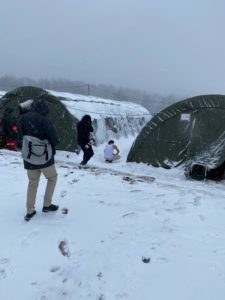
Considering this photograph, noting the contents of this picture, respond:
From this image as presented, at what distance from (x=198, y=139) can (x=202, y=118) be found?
2.19ft

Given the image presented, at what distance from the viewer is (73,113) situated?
566 inches

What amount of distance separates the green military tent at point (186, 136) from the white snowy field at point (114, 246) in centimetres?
383

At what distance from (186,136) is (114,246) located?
24.0 feet

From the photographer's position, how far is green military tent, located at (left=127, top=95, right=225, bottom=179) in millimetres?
10711

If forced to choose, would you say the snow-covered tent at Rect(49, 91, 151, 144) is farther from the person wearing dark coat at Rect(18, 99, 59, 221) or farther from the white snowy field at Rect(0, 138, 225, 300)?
the person wearing dark coat at Rect(18, 99, 59, 221)

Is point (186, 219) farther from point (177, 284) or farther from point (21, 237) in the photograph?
point (21, 237)

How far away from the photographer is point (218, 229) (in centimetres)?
518

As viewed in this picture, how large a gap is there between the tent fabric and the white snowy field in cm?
382

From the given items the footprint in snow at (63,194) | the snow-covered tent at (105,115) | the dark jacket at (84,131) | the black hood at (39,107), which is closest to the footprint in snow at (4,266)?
the black hood at (39,107)

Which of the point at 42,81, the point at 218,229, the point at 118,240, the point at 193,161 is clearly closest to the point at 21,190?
the point at 118,240

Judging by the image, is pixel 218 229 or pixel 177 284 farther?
pixel 218 229

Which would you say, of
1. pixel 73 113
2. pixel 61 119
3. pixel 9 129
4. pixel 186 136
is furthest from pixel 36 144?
pixel 73 113

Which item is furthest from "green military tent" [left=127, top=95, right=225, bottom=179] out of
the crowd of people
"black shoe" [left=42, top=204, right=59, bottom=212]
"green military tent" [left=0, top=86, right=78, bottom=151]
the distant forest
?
the distant forest

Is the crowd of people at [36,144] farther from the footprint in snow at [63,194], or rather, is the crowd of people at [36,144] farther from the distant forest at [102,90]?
the distant forest at [102,90]
